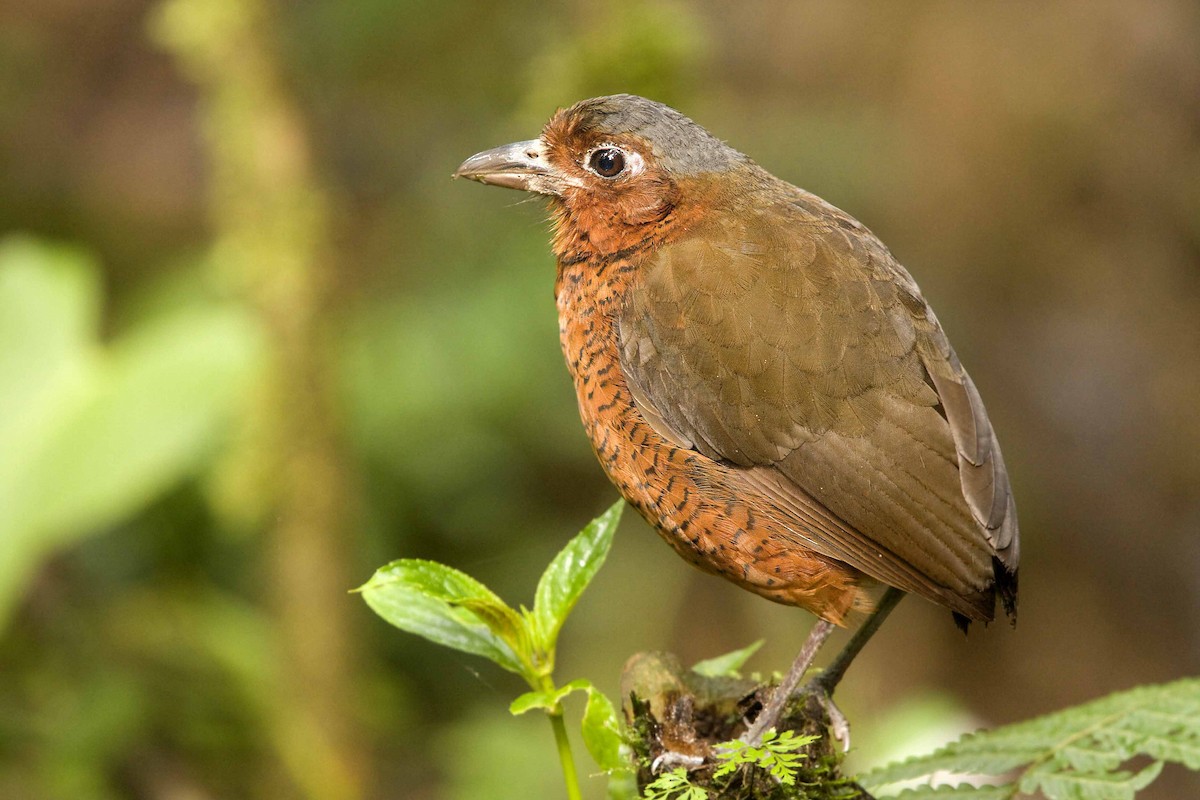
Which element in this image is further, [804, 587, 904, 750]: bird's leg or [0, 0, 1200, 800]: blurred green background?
[0, 0, 1200, 800]: blurred green background

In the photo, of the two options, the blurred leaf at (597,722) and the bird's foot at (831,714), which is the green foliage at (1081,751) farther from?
the blurred leaf at (597,722)

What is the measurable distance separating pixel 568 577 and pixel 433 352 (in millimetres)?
3856

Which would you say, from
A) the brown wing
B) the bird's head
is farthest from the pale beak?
the brown wing

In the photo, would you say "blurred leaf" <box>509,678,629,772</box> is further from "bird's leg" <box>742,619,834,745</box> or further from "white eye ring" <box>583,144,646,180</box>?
"white eye ring" <box>583,144,646,180</box>

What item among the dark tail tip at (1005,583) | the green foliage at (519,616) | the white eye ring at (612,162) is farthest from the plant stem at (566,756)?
the white eye ring at (612,162)

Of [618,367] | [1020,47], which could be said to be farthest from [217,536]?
[1020,47]

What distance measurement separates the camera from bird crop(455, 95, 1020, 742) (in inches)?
105

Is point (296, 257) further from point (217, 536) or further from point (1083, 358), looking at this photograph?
point (1083, 358)

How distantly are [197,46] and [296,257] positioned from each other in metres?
0.81

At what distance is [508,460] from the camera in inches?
251

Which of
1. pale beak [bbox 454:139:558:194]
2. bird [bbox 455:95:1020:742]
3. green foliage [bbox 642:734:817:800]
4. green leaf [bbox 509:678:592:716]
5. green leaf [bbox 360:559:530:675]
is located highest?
pale beak [bbox 454:139:558:194]

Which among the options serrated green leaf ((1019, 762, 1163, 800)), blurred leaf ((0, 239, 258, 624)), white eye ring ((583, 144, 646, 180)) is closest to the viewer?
serrated green leaf ((1019, 762, 1163, 800))

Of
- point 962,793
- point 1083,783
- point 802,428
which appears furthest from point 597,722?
point 1083,783

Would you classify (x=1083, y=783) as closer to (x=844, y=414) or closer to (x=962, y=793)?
(x=962, y=793)
